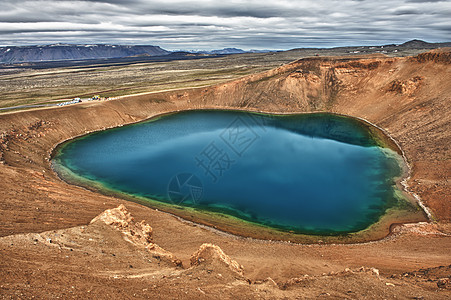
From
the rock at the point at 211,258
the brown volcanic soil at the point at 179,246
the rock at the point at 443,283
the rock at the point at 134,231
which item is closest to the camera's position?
the brown volcanic soil at the point at 179,246

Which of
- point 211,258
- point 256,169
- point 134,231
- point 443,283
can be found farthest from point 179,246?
point 256,169

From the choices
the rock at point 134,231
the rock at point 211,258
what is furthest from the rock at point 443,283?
the rock at point 134,231

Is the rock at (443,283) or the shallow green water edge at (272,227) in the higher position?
the rock at (443,283)

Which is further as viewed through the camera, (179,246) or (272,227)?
(272,227)

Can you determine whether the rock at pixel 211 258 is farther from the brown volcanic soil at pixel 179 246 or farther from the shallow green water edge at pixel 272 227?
the shallow green water edge at pixel 272 227

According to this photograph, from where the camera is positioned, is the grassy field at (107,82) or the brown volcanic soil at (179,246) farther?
the grassy field at (107,82)

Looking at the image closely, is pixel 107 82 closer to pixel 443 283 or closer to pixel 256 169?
pixel 256 169

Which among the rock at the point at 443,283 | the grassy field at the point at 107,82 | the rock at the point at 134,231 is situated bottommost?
the rock at the point at 134,231

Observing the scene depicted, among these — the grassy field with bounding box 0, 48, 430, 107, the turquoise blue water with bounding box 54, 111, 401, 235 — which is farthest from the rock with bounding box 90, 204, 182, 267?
the grassy field with bounding box 0, 48, 430, 107
